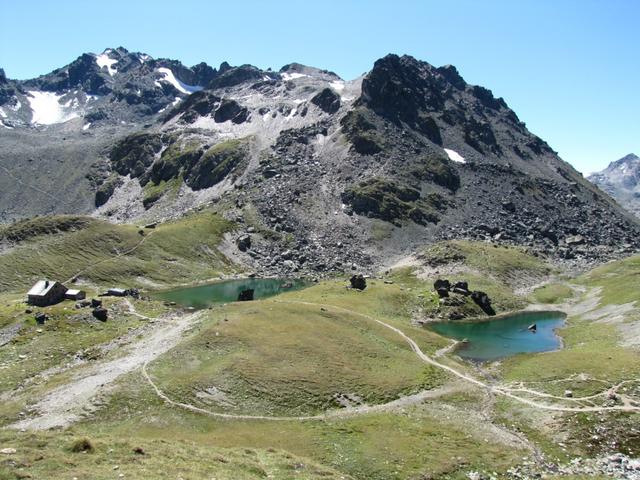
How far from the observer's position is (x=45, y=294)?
98.1m

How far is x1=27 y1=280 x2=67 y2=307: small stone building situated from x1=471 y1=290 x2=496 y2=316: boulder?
96.9 m

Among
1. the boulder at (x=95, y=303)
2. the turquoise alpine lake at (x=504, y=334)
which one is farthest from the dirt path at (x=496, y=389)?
the boulder at (x=95, y=303)

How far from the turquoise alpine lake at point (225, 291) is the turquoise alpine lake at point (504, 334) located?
58.8 meters

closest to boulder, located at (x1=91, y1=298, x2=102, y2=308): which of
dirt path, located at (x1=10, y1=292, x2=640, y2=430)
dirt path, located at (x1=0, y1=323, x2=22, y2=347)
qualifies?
dirt path, located at (x1=0, y1=323, x2=22, y2=347)

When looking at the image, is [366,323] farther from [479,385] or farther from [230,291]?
[230,291]

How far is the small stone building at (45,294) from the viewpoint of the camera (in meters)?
97.9

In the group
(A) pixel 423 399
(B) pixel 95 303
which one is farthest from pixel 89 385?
(B) pixel 95 303

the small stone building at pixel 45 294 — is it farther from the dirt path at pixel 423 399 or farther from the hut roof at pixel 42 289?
the dirt path at pixel 423 399

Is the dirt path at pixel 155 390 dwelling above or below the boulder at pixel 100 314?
below

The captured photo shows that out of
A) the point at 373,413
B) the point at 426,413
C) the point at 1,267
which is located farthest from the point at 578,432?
Result: the point at 1,267

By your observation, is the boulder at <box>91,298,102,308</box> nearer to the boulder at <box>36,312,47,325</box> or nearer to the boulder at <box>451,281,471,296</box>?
the boulder at <box>36,312,47,325</box>

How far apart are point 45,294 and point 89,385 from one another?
152 feet

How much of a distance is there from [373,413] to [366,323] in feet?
110

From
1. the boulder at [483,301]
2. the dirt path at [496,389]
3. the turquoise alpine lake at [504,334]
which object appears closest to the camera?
the dirt path at [496,389]
